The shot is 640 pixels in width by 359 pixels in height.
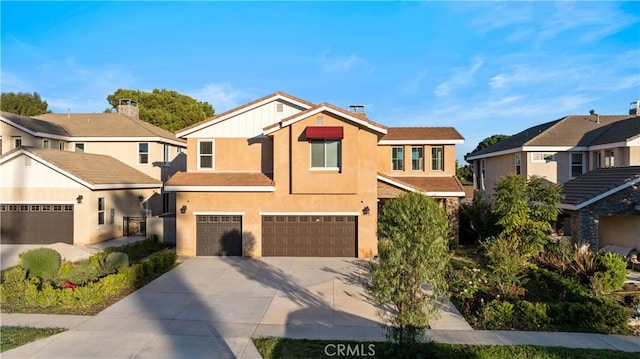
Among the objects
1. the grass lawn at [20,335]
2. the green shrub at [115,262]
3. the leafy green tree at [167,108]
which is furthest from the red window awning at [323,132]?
the leafy green tree at [167,108]

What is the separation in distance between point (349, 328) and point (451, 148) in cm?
1473

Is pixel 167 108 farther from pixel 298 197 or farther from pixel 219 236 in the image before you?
pixel 298 197

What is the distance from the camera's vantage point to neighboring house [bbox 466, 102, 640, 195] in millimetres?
19297

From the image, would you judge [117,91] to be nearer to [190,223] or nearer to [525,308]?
[190,223]

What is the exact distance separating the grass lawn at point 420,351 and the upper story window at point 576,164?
59.2 ft

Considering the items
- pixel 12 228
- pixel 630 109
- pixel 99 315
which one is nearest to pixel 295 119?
pixel 99 315

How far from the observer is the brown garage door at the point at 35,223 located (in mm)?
17969

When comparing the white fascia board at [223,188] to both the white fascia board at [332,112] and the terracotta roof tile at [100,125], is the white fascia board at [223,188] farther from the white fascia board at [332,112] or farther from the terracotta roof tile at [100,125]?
the terracotta roof tile at [100,125]

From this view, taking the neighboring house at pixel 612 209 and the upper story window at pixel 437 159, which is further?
the upper story window at pixel 437 159

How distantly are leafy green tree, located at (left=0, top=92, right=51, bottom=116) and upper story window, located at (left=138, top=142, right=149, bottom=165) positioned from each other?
91.7 ft

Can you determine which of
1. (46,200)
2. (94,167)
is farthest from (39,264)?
(94,167)

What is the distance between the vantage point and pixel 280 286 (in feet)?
38.1

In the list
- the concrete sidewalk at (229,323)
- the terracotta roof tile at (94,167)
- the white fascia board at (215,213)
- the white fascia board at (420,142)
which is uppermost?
the white fascia board at (420,142)

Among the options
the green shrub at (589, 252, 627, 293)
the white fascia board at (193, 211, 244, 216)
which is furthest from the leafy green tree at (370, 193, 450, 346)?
the white fascia board at (193, 211, 244, 216)
